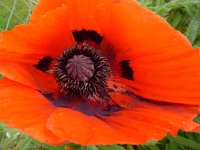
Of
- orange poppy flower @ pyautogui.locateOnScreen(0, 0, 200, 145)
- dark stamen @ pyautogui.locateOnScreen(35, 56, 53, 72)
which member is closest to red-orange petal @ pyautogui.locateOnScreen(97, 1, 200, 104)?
orange poppy flower @ pyautogui.locateOnScreen(0, 0, 200, 145)

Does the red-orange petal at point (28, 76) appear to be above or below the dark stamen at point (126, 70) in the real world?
below

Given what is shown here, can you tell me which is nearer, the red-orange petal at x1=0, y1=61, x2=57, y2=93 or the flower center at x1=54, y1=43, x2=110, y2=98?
the red-orange petal at x1=0, y1=61, x2=57, y2=93

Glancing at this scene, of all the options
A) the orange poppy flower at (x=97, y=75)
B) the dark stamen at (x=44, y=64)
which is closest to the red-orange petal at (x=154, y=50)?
the orange poppy flower at (x=97, y=75)

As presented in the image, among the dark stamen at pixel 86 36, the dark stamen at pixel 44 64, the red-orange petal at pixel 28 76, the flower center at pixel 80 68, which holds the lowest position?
the red-orange petal at pixel 28 76

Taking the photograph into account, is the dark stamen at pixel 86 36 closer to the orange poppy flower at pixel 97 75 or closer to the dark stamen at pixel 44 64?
the orange poppy flower at pixel 97 75

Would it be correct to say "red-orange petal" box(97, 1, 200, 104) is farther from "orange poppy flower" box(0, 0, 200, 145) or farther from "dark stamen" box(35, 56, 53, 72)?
"dark stamen" box(35, 56, 53, 72)

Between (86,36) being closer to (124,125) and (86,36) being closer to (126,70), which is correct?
(126,70)

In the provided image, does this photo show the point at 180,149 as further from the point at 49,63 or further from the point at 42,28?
the point at 42,28
